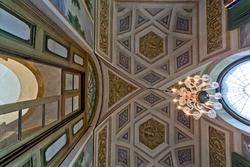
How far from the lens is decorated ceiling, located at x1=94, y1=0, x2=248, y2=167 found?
7.21m

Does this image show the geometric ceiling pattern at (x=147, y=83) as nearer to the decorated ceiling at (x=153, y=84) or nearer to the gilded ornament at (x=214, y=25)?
the decorated ceiling at (x=153, y=84)

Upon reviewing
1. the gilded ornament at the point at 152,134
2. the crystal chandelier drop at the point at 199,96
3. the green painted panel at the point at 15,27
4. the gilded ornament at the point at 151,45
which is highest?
the gilded ornament at the point at 151,45

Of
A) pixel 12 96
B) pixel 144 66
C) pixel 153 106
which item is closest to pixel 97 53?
pixel 144 66

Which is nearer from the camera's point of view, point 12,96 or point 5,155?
point 5,155

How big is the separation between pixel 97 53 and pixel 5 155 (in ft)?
12.7

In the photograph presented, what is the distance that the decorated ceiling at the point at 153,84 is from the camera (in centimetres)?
721

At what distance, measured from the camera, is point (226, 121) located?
709 cm

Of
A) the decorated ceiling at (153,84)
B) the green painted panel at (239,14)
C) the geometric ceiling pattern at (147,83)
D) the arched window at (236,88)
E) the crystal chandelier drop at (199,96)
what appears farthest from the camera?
the arched window at (236,88)

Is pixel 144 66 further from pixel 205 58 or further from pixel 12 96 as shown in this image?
pixel 12 96

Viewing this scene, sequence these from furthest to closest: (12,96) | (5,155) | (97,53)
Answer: (97,53)
(12,96)
(5,155)

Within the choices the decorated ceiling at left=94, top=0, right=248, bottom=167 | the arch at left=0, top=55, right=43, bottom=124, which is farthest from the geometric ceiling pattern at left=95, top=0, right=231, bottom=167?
the arch at left=0, top=55, right=43, bottom=124

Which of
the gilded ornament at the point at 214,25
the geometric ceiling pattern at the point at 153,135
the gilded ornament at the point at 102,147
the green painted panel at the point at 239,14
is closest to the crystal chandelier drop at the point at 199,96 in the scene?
the gilded ornament at the point at 214,25

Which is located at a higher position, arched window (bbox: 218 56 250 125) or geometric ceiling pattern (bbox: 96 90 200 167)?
arched window (bbox: 218 56 250 125)

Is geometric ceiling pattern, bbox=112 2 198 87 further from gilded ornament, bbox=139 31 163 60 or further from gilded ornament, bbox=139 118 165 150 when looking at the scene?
gilded ornament, bbox=139 118 165 150
